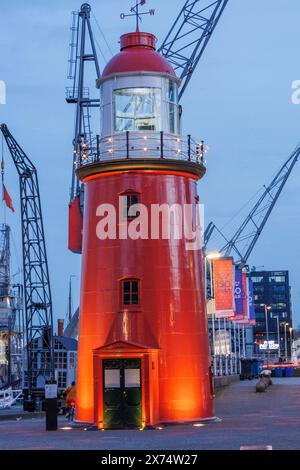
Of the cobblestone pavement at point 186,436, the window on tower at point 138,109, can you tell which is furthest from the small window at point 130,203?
the cobblestone pavement at point 186,436

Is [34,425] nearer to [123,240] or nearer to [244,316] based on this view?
[123,240]

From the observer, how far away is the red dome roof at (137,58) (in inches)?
Result: 1400

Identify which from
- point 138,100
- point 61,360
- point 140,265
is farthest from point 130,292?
point 61,360

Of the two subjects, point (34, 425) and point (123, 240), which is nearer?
point (123, 240)

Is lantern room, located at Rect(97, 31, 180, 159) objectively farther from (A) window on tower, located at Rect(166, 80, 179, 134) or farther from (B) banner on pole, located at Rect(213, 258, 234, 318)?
(B) banner on pole, located at Rect(213, 258, 234, 318)

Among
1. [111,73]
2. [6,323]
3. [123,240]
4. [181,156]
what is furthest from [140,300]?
[6,323]

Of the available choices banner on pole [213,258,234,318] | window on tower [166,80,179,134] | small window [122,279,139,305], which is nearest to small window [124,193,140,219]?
small window [122,279,139,305]

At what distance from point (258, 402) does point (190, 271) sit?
1668 cm

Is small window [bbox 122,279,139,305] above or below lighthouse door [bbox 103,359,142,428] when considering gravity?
above

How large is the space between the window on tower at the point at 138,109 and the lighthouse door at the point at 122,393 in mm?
8832

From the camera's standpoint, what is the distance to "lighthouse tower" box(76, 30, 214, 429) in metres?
33.4

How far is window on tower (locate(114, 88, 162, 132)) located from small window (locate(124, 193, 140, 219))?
2.55 meters

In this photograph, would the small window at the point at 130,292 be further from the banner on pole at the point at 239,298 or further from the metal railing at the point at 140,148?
the banner on pole at the point at 239,298
